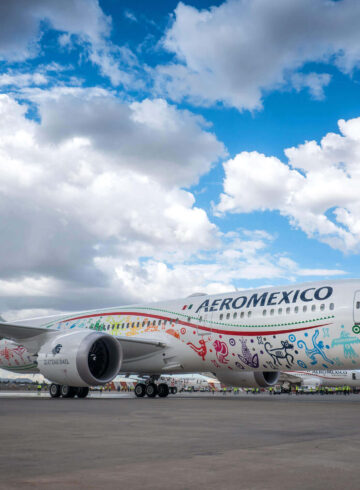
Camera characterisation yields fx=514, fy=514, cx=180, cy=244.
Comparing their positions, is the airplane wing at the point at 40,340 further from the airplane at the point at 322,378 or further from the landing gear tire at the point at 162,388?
the airplane at the point at 322,378

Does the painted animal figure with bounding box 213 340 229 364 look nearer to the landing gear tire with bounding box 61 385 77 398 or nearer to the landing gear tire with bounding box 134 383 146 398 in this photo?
the landing gear tire with bounding box 134 383 146 398

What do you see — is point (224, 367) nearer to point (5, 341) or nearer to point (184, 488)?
point (5, 341)

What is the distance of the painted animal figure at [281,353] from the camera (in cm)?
1741

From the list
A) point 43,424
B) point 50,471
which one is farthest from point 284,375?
point 50,471

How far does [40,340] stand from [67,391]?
2.32 metres

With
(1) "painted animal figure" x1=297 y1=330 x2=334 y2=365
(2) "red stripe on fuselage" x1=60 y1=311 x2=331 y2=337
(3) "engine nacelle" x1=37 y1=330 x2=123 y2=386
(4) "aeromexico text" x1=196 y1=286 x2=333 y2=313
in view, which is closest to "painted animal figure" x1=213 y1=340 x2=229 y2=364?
(2) "red stripe on fuselage" x1=60 y1=311 x2=331 y2=337

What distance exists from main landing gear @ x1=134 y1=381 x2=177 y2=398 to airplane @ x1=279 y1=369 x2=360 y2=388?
108 feet

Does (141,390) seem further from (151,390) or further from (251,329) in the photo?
(251,329)

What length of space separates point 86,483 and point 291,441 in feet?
11.1

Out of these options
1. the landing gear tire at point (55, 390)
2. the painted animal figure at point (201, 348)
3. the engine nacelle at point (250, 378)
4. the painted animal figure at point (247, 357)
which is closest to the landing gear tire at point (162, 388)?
the engine nacelle at point (250, 378)

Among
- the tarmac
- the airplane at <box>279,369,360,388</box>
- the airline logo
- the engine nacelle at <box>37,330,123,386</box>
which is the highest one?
the airline logo

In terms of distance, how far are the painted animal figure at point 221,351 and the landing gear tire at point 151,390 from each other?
4617 millimetres

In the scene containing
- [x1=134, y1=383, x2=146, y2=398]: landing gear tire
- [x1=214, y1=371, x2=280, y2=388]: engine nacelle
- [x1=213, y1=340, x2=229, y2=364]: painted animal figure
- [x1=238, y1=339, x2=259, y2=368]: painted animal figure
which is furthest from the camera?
[x1=134, y1=383, x2=146, y2=398]: landing gear tire

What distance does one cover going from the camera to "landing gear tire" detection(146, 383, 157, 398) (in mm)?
22697
